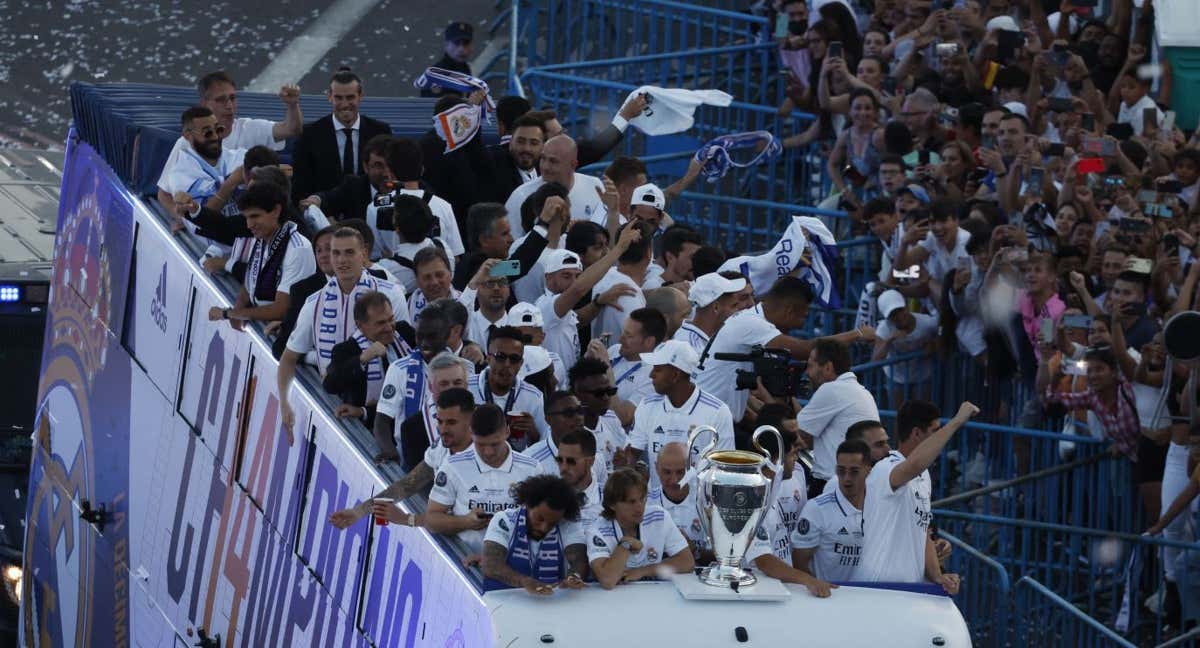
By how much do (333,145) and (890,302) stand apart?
351cm

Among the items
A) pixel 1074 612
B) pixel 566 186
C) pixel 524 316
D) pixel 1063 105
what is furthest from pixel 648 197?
pixel 1063 105

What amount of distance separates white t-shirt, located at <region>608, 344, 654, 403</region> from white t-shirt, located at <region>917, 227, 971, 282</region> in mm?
3643

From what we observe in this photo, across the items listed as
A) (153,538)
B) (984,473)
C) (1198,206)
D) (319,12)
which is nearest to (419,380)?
(153,538)

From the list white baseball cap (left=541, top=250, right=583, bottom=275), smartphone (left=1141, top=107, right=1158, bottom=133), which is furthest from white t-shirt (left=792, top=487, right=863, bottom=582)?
smartphone (left=1141, top=107, right=1158, bottom=133)

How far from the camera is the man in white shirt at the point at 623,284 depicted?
11.6 meters

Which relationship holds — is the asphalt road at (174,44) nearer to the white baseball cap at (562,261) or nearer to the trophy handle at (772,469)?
the white baseball cap at (562,261)

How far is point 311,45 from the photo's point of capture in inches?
1004

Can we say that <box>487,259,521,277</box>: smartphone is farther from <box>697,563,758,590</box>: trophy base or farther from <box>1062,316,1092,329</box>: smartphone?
<box>1062,316,1092,329</box>: smartphone

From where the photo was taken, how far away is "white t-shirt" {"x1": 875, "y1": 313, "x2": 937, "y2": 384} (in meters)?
14.0

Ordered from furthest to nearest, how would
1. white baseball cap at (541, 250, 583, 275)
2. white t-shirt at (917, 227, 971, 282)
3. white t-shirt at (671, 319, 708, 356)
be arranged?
white t-shirt at (917, 227, 971, 282) → white baseball cap at (541, 250, 583, 275) → white t-shirt at (671, 319, 708, 356)

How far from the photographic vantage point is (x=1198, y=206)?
13695 millimetres

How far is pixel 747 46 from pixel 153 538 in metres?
7.31

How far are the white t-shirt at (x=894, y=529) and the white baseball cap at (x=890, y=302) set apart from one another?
4.80 m

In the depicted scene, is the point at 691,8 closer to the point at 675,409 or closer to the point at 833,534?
the point at 675,409
